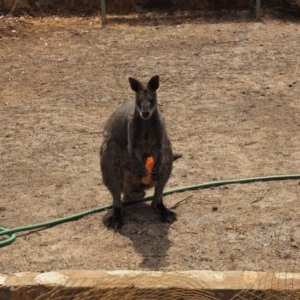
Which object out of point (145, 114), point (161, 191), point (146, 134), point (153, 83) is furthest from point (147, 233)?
point (153, 83)

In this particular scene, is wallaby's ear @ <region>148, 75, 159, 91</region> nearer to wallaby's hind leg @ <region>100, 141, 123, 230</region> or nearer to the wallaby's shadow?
wallaby's hind leg @ <region>100, 141, 123, 230</region>

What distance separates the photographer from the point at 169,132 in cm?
792

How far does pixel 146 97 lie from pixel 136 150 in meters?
0.44

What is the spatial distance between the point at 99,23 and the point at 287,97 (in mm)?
4536

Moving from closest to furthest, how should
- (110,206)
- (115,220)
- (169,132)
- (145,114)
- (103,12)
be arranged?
(145,114), (115,220), (110,206), (169,132), (103,12)

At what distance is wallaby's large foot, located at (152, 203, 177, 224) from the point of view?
19.5ft

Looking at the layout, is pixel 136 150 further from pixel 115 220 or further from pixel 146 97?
pixel 115 220

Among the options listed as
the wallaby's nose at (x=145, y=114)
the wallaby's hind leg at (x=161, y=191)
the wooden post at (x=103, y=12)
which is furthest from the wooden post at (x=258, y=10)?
the wallaby's nose at (x=145, y=114)

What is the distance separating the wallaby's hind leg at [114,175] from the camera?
5883 mm

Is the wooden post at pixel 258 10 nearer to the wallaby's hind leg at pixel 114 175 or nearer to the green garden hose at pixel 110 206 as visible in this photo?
the green garden hose at pixel 110 206

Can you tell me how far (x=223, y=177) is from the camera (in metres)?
6.78

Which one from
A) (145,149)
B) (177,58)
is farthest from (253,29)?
(145,149)

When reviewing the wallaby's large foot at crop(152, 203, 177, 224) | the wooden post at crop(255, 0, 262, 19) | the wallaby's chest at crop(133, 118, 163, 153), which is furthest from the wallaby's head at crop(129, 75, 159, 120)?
the wooden post at crop(255, 0, 262, 19)

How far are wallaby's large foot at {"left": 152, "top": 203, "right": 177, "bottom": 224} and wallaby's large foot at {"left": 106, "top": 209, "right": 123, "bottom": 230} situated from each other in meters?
0.32
